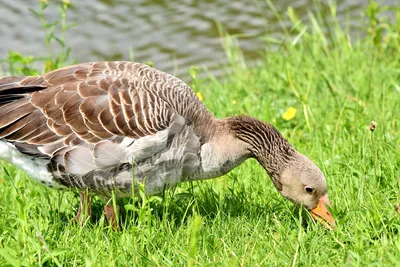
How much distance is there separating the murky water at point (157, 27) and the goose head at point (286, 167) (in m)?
4.49

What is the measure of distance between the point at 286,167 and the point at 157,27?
20.6 feet

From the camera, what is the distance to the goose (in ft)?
17.9

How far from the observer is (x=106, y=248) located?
508cm

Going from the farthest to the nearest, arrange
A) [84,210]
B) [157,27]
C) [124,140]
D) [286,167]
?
1. [157,27]
2. [84,210]
3. [286,167]
4. [124,140]

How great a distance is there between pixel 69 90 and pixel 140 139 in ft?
2.43

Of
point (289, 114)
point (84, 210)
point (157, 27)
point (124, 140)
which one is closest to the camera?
point (124, 140)

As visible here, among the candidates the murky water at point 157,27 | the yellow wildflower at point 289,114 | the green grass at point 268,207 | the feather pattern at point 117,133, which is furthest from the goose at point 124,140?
the murky water at point 157,27

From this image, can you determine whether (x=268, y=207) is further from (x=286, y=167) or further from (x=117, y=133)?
(x=117, y=133)

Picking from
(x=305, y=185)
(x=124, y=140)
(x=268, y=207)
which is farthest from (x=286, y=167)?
(x=124, y=140)

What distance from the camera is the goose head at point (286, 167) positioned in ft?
18.0

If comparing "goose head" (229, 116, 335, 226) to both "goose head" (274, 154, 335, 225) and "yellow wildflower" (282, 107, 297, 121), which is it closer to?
"goose head" (274, 154, 335, 225)

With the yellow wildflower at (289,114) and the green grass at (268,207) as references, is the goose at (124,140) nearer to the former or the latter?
the green grass at (268,207)

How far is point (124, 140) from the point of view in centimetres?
542

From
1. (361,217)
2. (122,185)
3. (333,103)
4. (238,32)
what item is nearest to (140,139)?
(122,185)
